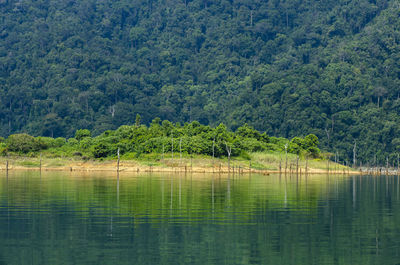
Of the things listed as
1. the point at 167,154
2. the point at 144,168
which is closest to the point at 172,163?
the point at 167,154

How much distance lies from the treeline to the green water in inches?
2168

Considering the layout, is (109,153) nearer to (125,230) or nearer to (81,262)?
(125,230)

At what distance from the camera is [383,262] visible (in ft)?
86.0

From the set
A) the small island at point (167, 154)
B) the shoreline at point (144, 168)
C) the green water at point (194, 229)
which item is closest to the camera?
the green water at point (194, 229)

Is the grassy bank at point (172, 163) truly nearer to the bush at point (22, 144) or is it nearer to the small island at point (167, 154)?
the small island at point (167, 154)

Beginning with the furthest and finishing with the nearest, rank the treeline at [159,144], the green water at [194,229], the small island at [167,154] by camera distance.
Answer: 1. the treeline at [159,144]
2. the small island at [167,154]
3. the green water at [194,229]

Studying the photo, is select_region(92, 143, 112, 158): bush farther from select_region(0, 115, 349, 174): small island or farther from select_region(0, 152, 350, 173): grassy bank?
select_region(0, 152, 350, 173): grassy bank

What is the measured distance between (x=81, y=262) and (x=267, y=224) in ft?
40.9

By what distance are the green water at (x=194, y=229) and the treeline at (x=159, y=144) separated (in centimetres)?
5506

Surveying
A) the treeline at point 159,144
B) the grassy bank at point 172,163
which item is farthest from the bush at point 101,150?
the grassy bank at point 172,163

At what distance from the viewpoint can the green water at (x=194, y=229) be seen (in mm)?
26938

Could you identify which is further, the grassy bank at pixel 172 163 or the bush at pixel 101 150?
the bush at pixel 101 150

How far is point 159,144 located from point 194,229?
76.5 metres

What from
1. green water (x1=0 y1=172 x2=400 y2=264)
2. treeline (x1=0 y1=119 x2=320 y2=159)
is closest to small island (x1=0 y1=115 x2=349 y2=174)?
treeline (x1=0 y1=119 x2=320 y2=159)
